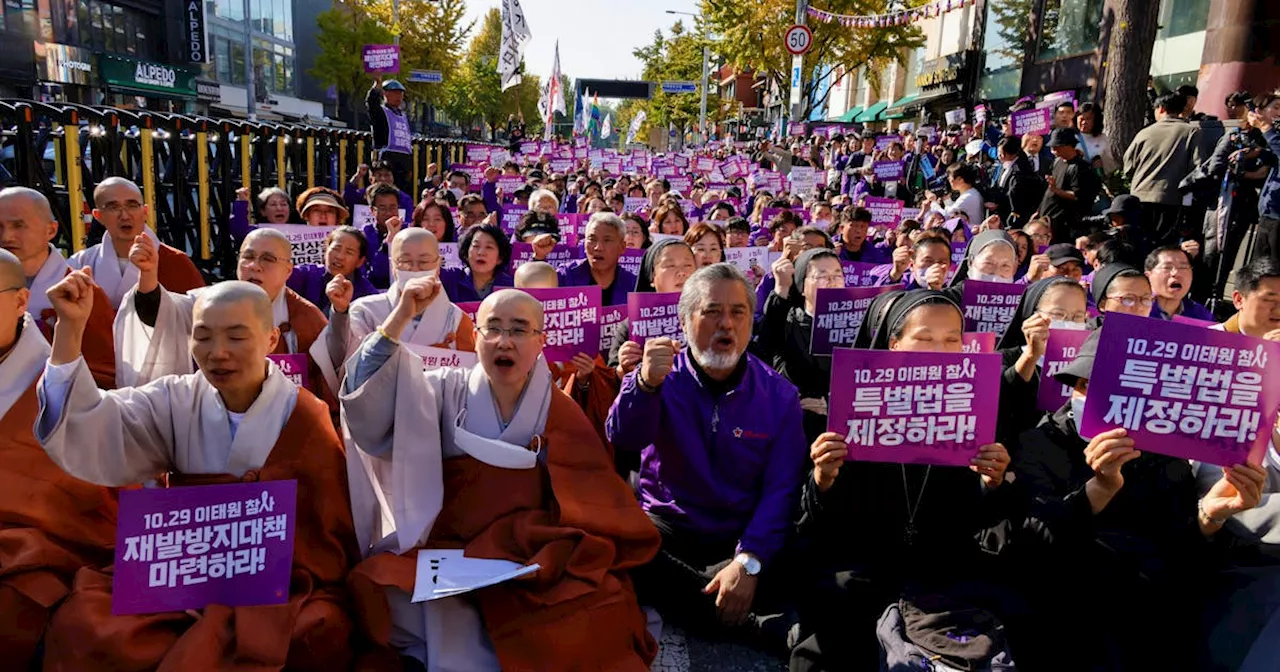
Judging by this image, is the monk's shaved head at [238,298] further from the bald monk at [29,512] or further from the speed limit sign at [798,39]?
the speed limit sign at [798,39]

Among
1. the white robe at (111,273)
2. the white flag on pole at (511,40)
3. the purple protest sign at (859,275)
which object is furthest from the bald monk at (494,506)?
the white flag on pole at (511,40)

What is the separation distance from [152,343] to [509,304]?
5.89 feet

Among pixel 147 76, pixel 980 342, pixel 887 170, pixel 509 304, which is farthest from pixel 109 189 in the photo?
pixel 147 76

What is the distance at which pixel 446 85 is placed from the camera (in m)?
43.9

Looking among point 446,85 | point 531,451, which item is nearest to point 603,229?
point 531,451

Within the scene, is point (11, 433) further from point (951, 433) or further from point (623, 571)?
point (951, 433)

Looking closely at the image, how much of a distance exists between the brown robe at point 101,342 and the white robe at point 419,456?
1652 mm

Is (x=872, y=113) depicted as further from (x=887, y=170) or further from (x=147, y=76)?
(x=147, y=76)

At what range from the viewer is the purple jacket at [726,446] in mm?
3225

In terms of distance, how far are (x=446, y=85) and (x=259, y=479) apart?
4415cm

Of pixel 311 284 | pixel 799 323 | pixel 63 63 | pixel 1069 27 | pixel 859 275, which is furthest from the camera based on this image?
pixel 63 63

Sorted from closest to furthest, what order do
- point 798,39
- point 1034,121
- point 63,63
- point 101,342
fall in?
point 101,342
point 1034,121
point 798,39
point 63,63

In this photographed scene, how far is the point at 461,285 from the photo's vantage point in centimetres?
560

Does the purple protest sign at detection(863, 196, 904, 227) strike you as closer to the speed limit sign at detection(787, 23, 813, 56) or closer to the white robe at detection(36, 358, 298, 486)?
the white robe at detection(36, 358, 298, 486)
